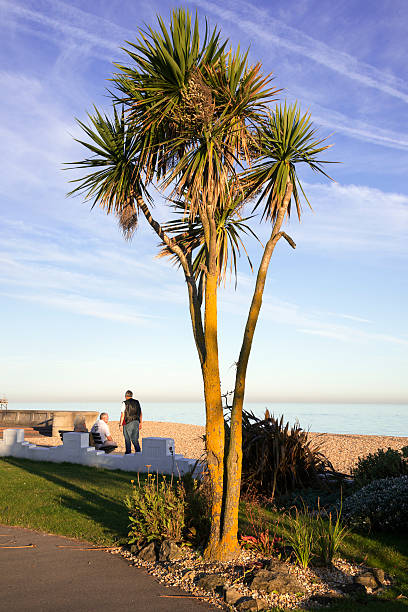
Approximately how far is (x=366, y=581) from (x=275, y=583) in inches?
42.5

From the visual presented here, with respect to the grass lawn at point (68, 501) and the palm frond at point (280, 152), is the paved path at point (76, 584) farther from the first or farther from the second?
the palm frond at point (280, 152)

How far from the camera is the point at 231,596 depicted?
17.8 feet

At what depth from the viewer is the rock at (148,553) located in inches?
266

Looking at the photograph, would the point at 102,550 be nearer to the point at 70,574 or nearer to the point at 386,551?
the point at 70,574

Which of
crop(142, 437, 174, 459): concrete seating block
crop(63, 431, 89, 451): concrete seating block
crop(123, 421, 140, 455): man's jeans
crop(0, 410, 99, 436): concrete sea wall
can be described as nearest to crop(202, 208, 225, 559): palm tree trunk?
crop(142, 437, 174, 459): concrete seating block

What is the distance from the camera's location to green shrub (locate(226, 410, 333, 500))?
34.7ft

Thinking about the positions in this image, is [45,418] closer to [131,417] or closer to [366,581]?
[131,417]

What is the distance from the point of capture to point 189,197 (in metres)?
7.27

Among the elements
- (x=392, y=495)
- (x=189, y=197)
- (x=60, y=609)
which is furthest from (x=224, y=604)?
(x=189, y=197)

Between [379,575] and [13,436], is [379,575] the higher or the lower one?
the lower one

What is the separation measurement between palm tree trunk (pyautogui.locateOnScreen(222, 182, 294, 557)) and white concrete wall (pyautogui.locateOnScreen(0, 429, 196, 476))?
15.7 ft

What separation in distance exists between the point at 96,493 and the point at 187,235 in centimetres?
605

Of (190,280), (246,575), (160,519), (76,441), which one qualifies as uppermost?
(190,280)

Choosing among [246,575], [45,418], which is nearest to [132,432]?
[246,575]
